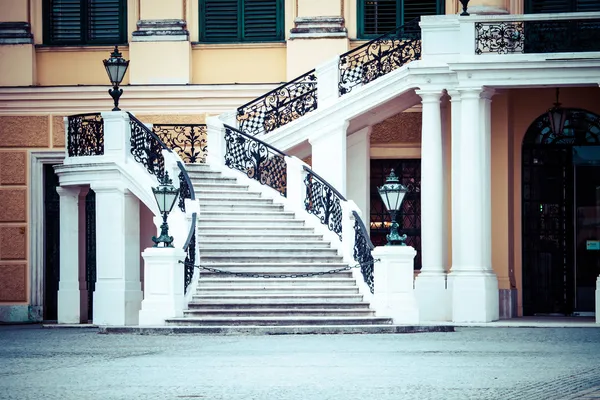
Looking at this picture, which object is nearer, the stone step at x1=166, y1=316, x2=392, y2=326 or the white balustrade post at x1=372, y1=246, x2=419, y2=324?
the stone step at x1=166, y1=316, x2=392, y2=326

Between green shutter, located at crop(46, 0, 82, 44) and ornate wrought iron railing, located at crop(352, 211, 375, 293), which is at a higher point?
green shutter, located at crop(46, 0, 82, 44)

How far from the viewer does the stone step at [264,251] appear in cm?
2483

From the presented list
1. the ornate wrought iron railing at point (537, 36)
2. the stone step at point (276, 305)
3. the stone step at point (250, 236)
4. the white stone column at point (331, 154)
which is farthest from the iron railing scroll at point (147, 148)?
the ornate wrought iron railing at point (537, 36)

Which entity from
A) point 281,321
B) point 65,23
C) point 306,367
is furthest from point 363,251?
point 65,23

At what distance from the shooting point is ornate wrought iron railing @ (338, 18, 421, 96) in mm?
27234

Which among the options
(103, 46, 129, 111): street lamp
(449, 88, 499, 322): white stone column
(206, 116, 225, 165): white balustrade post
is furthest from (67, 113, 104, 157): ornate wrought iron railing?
(449, 88, 499, 322): white stone column

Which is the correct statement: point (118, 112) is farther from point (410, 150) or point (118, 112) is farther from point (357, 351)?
point (357, 351)

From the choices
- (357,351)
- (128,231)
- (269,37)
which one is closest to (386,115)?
(269,37)

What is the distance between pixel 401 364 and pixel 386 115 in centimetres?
1283

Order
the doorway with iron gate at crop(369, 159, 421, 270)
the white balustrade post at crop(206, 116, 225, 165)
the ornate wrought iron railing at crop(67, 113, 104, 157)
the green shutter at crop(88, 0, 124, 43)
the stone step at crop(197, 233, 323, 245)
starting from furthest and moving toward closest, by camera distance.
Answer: the green shutter at crop(88, 0, 124, 43), the doorway with iron gate at crop(369, 159, 421, 270), the white balustrade post at crop(206, 116, 225, 165), the ornate wrought iron railing at crop(67, 113, 104, 157), the stone step at crop(197, 233, 323, 245)

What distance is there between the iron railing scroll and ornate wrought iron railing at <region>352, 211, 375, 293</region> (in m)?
3.77

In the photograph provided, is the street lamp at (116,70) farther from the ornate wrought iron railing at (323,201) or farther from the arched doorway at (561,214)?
the arched doorway at (561,214)

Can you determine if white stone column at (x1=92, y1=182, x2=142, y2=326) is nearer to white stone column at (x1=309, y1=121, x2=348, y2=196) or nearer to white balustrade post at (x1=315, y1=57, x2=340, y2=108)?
white stone column at (x1=309, y1=121, x2=348, y2=196)

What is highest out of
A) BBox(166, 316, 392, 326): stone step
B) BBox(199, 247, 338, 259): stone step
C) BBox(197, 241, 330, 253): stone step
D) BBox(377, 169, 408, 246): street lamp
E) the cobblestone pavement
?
BBox(377, 169, 408, 246): street lamp
